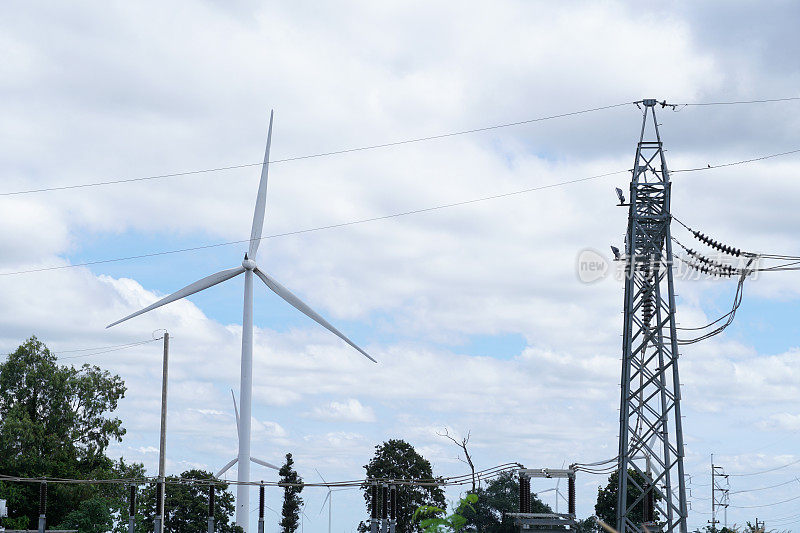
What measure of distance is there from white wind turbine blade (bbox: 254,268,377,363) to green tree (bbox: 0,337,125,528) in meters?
20.2

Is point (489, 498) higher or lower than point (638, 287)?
lower

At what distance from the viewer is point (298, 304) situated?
56781mm

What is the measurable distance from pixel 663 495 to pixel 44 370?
53.2 m

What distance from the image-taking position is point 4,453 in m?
67.5

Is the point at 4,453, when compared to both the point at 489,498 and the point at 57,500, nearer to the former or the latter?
the point at 57,500

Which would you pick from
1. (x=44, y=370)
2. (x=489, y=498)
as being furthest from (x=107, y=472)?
(x=489, y=498)

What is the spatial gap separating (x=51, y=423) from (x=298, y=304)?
A: 25.7 metres

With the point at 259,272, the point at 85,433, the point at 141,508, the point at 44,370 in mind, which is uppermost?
the point at 259,272

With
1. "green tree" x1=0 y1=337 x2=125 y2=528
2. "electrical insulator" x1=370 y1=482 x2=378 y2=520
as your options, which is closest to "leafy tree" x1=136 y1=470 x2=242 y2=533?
"green tree" x1=0 y1=337 x2=125 y2=528

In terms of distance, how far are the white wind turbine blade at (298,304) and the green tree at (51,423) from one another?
20171 millimetres

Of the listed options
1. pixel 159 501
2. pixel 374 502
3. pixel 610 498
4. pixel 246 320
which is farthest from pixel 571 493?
pixel 610 498

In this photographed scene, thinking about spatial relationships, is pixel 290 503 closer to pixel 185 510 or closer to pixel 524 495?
pixel 185 510

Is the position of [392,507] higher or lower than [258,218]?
lower

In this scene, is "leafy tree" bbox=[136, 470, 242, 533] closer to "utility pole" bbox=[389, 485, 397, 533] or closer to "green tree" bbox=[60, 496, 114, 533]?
"green tree" bbox=[60, 496, 114, 533]
